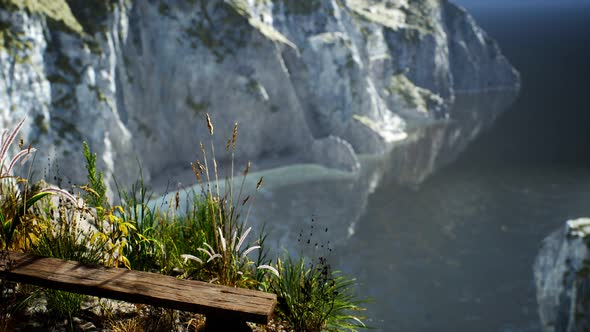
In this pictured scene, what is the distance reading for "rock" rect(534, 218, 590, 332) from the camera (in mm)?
21289

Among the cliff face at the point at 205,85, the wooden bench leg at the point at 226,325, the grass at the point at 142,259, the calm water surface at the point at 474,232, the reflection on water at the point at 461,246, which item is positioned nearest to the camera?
the wooden bench leg at the point at 226,325

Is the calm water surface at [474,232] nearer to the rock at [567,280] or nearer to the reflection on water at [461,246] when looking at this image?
the reflection on water at [461,246]

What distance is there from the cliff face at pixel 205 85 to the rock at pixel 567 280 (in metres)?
28.3

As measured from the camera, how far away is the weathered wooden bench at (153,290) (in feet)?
12.0

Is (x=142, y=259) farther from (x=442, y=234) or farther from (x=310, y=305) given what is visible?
(x=442, y=234)

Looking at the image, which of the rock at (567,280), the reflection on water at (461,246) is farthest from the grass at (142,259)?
the reflection on water at (461,246)

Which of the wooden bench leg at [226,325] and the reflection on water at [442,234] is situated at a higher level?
the wooden bench leg at [226,325]

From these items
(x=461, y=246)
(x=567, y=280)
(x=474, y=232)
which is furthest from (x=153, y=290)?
(x=474, y=232)

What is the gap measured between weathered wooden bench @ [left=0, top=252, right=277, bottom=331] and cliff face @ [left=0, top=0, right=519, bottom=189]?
30.9 m

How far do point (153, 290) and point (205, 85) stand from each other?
45.8 m

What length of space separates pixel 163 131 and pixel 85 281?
43.2 metres

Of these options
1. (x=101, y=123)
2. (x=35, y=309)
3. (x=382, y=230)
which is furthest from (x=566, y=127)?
(x=35, y=309)

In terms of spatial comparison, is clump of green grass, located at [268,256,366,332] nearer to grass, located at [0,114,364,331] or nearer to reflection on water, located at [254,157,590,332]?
grass, located at [0,114,364,331]

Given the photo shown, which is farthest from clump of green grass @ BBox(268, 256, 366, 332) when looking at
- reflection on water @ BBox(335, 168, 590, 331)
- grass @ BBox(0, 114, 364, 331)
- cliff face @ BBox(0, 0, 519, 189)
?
cliff face @ BBox(0, 0, 519, 189)
